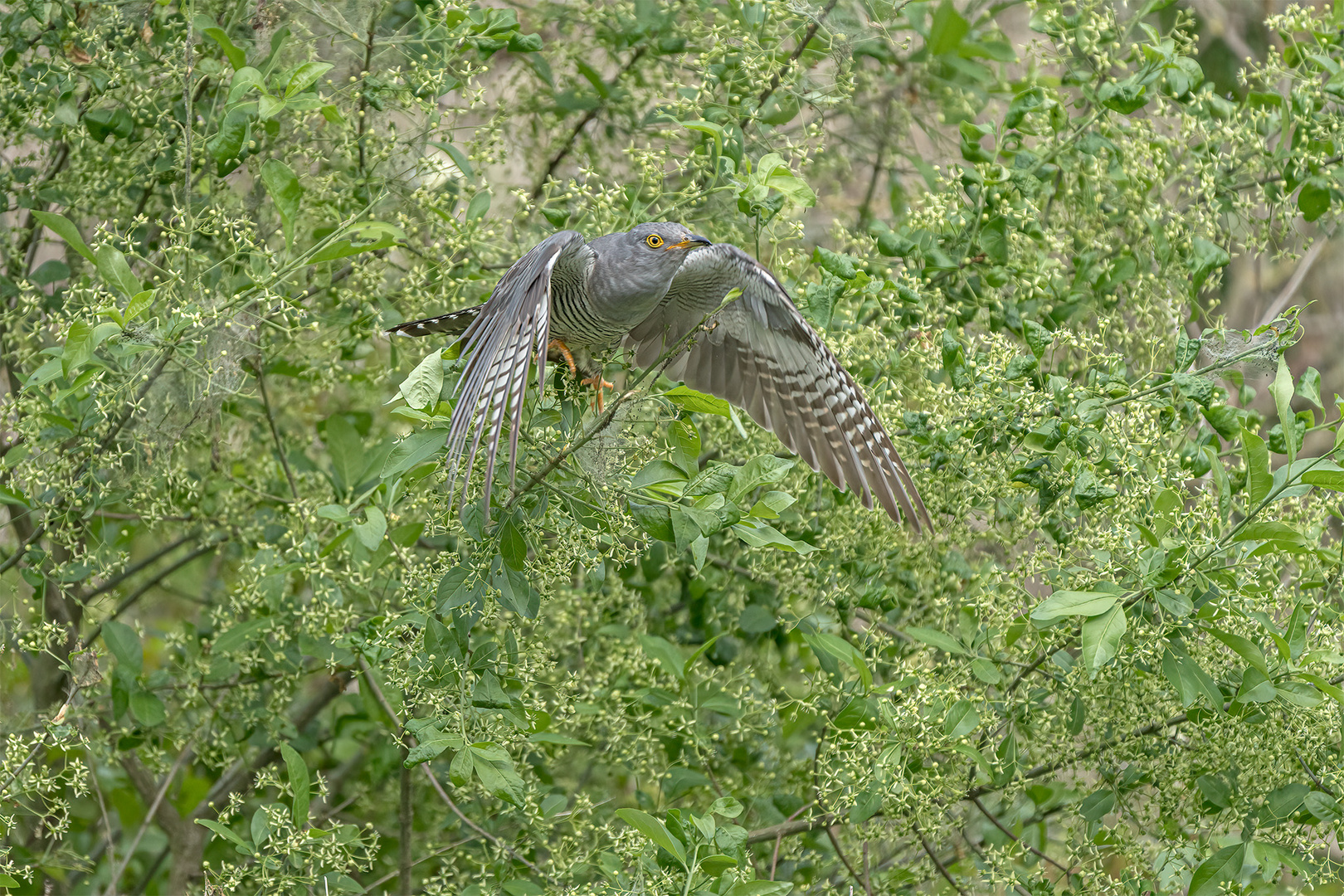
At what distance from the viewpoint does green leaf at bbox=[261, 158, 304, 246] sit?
2652 millimetres

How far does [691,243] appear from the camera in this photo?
3244 millimetres

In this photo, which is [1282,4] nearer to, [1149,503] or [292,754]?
[1149,503]

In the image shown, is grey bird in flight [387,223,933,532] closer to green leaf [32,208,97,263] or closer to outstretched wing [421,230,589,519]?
outstretched wing [421,230,589,519]

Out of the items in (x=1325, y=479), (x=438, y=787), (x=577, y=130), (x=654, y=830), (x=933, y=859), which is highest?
(x=577, y=130)

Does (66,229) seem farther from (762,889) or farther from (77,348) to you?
(762,889)

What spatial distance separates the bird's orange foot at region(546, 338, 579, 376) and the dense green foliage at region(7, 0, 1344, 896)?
290mm

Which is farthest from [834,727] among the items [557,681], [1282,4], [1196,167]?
[1282,4]

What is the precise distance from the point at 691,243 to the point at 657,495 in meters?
1.02

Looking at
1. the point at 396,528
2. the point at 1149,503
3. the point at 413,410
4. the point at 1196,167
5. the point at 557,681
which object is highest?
the point at 1196,167

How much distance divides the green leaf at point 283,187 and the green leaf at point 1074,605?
6.07 feet

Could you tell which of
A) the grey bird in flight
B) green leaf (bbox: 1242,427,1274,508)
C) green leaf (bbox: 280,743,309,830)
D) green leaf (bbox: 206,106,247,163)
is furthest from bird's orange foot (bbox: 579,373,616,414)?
green leaf (bbox: 1242,427,1274,508)

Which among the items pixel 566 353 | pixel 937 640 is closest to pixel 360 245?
pixel 566 353

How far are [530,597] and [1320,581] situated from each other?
184 cm

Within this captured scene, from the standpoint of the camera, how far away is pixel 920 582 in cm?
324
